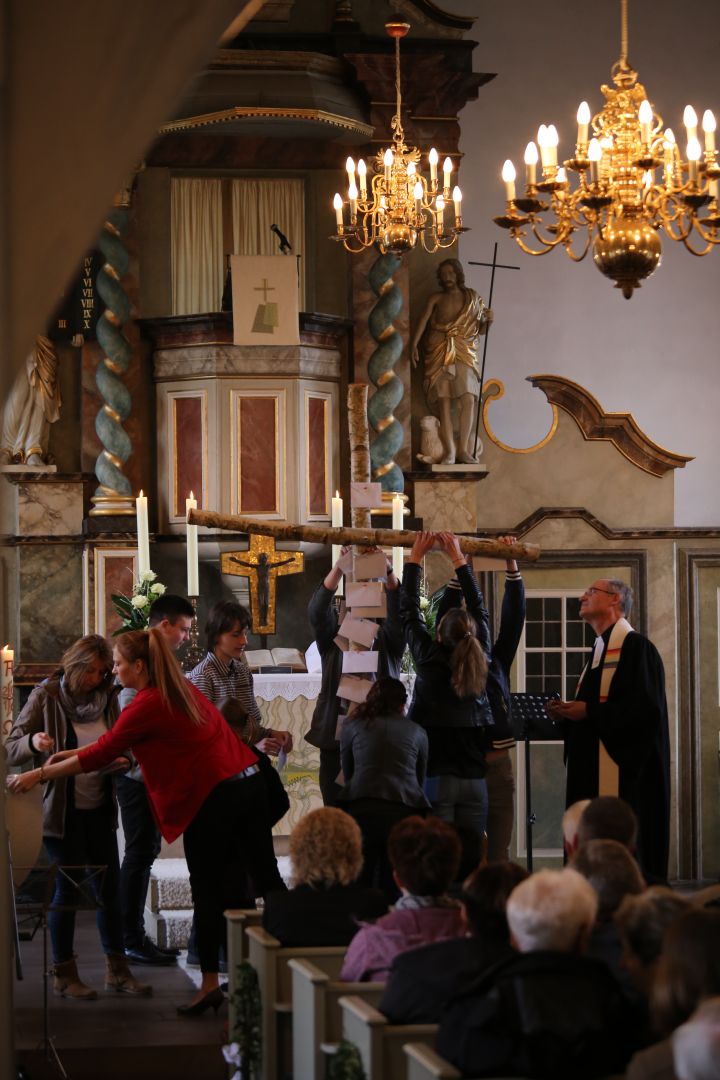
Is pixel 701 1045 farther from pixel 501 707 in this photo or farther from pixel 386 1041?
pixel 501 707

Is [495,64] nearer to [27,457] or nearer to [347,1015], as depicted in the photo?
[27,457]

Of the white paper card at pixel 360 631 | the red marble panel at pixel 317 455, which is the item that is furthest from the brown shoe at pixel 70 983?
the red marble panel at pixel 317 455

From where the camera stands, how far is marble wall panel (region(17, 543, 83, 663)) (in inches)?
416

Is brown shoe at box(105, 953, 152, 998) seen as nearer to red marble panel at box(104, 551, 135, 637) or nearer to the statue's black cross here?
red marble panel at box(104, 551, 135, 637)

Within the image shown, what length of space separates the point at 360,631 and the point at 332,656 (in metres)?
0.29

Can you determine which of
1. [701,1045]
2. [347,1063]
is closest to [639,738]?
[347,1063]

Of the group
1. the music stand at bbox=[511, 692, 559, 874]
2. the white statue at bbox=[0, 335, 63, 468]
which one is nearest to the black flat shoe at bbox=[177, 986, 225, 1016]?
the music stand at bbox=[511, 692, 559, 874]

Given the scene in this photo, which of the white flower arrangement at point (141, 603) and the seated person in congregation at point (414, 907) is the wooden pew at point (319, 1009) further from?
the white flower arrangement at point (141, 603)

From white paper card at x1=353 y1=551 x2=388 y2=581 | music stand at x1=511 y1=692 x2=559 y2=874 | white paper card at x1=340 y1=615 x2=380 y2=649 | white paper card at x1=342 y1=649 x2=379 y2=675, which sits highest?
white paper card at x1=353 y1=551 x2=388 y2=581

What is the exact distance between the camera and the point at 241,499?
1073 centimetres

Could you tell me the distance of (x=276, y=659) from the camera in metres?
10.2

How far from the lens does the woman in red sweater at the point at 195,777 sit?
5516mm

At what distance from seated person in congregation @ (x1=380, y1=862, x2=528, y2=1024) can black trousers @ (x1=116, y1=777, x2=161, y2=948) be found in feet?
10.7

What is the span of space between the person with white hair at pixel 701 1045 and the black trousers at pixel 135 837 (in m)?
4.55
